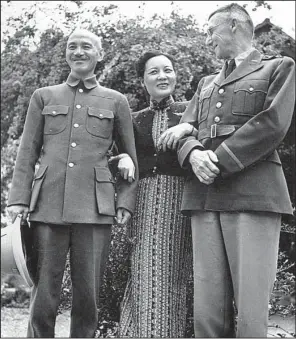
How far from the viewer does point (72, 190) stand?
140 inches

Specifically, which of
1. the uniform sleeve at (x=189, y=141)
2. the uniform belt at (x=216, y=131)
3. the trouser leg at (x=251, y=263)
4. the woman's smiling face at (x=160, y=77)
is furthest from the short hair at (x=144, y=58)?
the trouser leg at (x=251, y=263)

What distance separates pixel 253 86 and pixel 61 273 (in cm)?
147

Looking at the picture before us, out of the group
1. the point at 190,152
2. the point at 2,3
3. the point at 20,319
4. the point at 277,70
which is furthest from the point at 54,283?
the point at 20,319

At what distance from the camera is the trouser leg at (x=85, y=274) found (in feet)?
11.4

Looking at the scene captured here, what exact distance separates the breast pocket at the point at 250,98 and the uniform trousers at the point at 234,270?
54 cm

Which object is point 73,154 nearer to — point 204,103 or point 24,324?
point 204,103

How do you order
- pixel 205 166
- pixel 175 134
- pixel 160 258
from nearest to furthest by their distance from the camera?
pixel 205 166 < pixel 175 134 < pixel 160 258

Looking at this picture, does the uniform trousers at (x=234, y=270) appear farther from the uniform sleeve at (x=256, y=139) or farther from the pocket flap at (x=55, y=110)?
the pocket flap at (x=55, y=110)

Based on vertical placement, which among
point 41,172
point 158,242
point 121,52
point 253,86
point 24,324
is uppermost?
point 121,52

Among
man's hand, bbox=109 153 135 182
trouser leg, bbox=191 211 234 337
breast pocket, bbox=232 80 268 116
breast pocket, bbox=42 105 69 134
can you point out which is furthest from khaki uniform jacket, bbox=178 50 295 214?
breast pocket, bbox=42 105 69 134

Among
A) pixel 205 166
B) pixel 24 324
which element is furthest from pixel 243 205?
pixel 24 324

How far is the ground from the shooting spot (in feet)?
25.1

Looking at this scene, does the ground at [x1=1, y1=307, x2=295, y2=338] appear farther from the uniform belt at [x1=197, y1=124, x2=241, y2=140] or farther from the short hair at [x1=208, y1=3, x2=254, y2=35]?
the short hair at [x1=208, y1=3, x2=254, y2=35]

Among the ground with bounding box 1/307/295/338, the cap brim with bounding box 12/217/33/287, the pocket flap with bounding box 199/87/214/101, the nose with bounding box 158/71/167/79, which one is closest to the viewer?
the cap brim with bounding box 12/217/33/287
